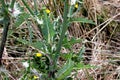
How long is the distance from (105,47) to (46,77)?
1.08 meters

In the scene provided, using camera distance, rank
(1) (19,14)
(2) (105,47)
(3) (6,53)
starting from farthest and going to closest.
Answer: (2) (105,47) → (3) (6,53) → (1) (19,14)

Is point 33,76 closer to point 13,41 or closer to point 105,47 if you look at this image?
point 13,41

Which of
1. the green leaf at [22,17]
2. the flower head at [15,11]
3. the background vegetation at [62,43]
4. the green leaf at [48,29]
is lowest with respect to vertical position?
the background vegetation at [62,43]

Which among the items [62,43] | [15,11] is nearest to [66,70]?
[62,43]

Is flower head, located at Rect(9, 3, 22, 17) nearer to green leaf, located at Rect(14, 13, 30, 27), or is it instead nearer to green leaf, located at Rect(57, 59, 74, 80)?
green leaf, located at Rect(14, 13, 30, 27)

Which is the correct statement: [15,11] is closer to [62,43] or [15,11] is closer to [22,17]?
[22,17]

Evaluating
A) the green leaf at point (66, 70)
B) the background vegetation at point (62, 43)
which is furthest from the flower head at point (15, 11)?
the green leaf at point (66, 70)

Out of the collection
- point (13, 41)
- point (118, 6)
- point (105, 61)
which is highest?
point (118, 6)

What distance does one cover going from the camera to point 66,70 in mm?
824

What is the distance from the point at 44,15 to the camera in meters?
0.85

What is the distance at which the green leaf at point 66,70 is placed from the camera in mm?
809

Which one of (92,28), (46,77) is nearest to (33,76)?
(46,77)

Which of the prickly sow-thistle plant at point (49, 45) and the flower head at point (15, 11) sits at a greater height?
the flower head at point (15, 11)

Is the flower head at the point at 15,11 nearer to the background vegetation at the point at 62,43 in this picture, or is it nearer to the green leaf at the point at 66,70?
the background vegetation at the point at 62,43
